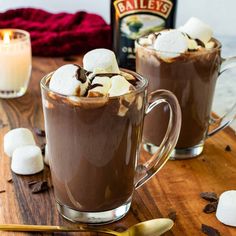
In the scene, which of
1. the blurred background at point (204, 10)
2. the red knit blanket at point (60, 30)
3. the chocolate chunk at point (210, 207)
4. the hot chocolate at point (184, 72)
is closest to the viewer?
the chocolate chunk at point (210, 207)

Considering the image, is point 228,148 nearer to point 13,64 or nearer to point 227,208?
point 227,208

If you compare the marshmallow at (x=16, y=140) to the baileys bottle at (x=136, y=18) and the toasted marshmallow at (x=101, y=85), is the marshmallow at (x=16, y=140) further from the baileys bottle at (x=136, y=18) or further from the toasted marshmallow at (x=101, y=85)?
the baileys bottle at (x=136, y=18)

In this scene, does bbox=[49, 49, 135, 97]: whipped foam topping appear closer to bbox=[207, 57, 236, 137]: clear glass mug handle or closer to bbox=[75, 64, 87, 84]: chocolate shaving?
bbox=[75, 64, 87, 84]: chocolate shaving

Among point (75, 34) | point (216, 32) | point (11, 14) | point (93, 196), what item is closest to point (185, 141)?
point (93, 196)

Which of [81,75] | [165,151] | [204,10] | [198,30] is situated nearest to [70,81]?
[81,75]

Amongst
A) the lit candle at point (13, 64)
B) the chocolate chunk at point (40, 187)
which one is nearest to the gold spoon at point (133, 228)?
the chocolate chunk at point (40, 187)

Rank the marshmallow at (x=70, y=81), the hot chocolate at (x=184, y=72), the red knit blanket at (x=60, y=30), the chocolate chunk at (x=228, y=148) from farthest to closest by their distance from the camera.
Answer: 1. the red knit blanket at (x=60, y=30)
2. the chocolate chunk at (x=228, y=148)
3. the hot chocolate at (x=184, y=72)
4. the marshmallow at (x=70, y=81)
